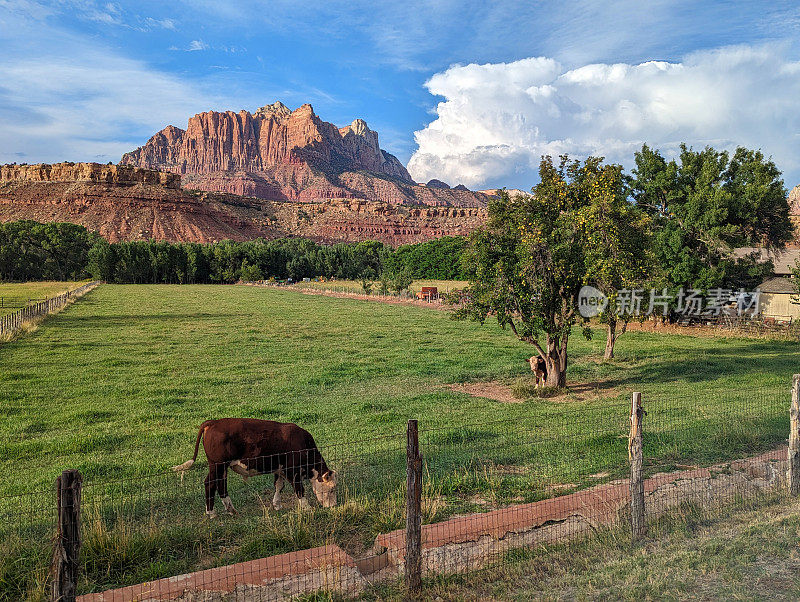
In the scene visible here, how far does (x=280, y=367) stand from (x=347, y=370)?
260 centimetres

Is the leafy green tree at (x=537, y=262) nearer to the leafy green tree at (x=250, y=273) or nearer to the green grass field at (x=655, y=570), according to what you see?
the green grass field at (x=655, y=570)

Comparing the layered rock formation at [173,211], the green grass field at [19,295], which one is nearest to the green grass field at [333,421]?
the green grass field at [19,295]

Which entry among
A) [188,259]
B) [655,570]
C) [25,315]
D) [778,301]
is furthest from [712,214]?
[188,259]

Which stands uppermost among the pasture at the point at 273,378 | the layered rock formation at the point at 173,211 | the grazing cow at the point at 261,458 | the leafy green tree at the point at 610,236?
the layered rock formation at the point at 173,211

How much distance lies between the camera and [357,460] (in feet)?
30.3

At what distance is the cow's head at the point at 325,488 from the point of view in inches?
276

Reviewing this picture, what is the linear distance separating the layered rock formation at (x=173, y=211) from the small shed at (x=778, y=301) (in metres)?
96.8

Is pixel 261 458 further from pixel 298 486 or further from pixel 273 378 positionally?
pixel 273 378

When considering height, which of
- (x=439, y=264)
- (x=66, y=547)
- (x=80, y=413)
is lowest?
(x=80, y=413)

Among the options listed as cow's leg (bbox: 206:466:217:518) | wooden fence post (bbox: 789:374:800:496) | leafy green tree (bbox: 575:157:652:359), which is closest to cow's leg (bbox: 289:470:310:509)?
cow's leg (bbox: 206:466:217:518)

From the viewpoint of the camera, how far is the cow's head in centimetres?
701

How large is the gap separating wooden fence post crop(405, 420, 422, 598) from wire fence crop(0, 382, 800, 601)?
1 centimetres

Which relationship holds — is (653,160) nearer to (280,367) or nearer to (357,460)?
(280,367)

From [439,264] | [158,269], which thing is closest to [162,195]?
[158,269]
